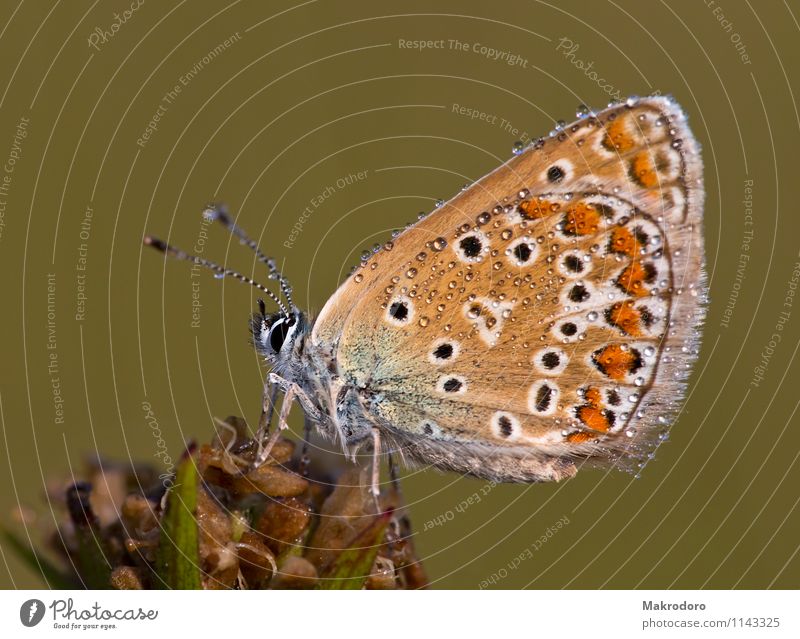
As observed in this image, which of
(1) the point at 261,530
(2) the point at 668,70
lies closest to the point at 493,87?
(2) the point at 668,70

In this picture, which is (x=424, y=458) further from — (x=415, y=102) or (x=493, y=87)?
(x=493, y=87)
